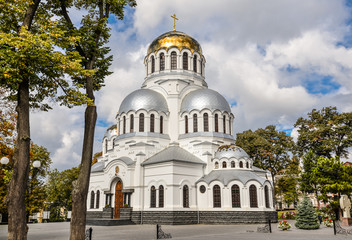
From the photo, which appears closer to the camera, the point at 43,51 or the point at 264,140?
the point at 43,51

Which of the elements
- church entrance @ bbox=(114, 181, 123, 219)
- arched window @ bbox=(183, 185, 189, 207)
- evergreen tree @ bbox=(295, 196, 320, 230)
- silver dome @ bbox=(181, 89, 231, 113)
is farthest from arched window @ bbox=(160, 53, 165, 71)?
evergreen tree @ bbox=(295, 196, 320, 230)

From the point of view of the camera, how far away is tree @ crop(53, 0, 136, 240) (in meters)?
10.9

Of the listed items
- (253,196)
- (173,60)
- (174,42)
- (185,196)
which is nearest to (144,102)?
(173,60)

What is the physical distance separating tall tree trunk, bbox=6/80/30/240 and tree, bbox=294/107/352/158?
28909 mm

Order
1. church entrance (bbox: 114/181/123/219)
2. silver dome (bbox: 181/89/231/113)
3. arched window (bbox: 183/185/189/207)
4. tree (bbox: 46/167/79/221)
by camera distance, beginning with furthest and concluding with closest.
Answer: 1. tree (bbox: 46/167/79/221)
2. silver dome (bbox: 181/89/231/113)
3. church entrance (bbox: 114/181/123/219)
4. arched window (bbox: 183/185/189/207)

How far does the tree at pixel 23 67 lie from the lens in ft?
32.4

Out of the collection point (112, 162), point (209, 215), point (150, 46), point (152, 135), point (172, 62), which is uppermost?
point (150, 46)

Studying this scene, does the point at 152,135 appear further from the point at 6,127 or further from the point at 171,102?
the point at 6,127

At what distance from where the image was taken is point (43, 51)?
398 inches

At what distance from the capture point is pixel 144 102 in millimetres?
30375

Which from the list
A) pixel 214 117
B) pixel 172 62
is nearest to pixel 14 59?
pixel 214 117

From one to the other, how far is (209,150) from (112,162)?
9.03m

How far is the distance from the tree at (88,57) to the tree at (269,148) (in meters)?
25.6

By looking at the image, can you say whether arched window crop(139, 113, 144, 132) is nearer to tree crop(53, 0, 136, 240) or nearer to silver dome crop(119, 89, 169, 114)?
silver dome crop(119, 89, 169, 114)
